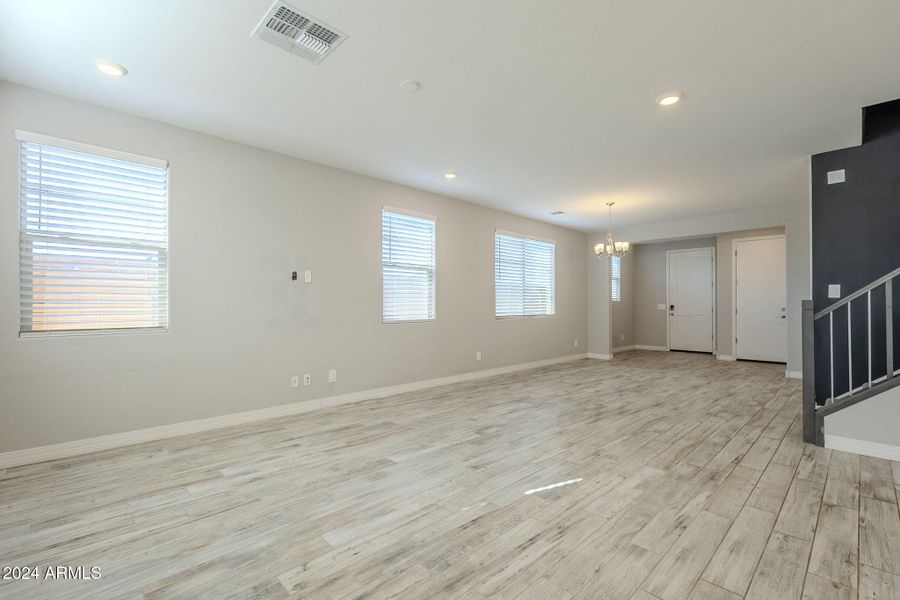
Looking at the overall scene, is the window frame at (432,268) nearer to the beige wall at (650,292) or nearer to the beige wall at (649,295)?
the beige wall at (649,295)

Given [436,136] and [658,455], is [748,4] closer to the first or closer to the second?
[436,136]

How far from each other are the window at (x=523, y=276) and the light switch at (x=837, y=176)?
4.05m

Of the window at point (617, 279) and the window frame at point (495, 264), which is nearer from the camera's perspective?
the window frame at point (495, 264)

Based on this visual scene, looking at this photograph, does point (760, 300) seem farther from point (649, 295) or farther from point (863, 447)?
point (863, 447)

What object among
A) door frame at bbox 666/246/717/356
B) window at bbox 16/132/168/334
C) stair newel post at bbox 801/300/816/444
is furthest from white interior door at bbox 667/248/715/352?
window at bbox 16/132/168/334

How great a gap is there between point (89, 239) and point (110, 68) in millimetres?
1329

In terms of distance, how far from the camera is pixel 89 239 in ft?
10.5

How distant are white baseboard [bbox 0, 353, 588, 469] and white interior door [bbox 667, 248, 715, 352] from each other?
6563 mm

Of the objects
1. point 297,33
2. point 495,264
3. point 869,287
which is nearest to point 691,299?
point 495,264

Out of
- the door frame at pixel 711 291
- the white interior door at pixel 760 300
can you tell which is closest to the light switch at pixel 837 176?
the white interior door at pixel 760 300

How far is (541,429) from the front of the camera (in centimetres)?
368

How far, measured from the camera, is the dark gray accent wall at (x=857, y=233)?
3467 millimetres

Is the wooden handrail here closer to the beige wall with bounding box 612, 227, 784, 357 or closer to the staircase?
the staircase

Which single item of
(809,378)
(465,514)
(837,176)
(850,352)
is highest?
(837,176)
